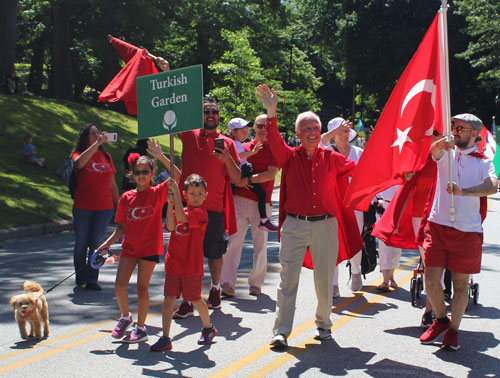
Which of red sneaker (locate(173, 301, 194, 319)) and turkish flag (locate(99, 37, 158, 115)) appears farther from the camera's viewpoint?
turkish flag (locate(99, 37, 158, 115))

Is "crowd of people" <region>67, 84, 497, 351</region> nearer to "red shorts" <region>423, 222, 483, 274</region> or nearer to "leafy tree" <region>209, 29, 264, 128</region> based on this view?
"red shorts" <region>423, 222, 483, 274</region>

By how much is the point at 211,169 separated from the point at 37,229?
793 centimetres

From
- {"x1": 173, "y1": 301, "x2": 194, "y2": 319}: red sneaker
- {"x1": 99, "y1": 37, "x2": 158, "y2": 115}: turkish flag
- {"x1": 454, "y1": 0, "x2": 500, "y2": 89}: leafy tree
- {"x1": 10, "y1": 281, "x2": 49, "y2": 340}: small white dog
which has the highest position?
{"x1": 454, "y1": 0, "x2": 500, "y2": 89}: leafy tree

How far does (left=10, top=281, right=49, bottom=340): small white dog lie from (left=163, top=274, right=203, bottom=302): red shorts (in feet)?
3.78

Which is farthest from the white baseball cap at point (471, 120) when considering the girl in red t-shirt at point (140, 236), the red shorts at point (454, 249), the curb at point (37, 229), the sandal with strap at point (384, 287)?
the curb at point (37, 229)

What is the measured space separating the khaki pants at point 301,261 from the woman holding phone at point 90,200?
2.90 m

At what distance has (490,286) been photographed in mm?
8664

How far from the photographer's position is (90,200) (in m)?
8.08

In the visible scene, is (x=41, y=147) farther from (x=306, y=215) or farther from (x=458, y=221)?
(x=458, y=221)

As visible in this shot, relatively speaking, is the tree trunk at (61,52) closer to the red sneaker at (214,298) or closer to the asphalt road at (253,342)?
the asphalt road at (253,342)

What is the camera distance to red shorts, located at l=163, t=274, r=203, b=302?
577cm


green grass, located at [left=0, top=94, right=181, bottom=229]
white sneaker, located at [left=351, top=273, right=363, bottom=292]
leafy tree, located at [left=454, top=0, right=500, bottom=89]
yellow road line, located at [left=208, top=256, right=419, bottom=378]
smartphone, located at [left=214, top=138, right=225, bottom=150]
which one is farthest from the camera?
leafy tree, located at [left=454, top=0, right=500, bottom=89]

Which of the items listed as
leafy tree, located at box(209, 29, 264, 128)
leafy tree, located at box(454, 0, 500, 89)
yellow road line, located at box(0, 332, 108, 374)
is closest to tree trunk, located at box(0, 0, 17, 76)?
leafy tree, located at box(209, 29, 264, 128)

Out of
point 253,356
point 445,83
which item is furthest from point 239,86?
point 253,356
